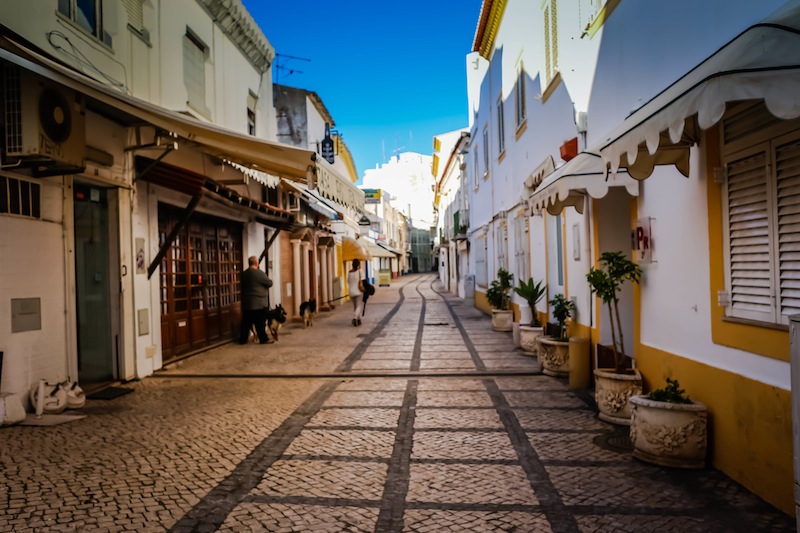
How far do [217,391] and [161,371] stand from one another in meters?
1.93

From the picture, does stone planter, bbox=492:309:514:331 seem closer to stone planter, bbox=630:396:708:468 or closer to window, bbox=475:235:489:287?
window, bbox=475:235:489:287

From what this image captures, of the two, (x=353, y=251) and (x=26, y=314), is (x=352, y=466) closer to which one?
(x=26, y=314)

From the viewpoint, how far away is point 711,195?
14.1ft

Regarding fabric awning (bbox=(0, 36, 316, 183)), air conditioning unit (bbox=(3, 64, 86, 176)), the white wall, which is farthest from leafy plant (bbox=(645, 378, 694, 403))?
the white wall

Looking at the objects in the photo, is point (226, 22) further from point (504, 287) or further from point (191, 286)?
point (504, 287)

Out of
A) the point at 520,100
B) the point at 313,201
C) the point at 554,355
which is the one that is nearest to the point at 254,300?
the point at 554,355

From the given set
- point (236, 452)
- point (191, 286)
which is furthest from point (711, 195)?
point (191, 286)

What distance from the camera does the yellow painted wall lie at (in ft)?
11.4

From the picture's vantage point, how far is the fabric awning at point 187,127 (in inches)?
186

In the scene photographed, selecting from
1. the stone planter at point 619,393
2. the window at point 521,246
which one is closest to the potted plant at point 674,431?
the stone planter at point 619,393

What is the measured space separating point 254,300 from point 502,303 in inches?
258

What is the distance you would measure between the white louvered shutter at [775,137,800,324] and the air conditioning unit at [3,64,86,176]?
6319 mm

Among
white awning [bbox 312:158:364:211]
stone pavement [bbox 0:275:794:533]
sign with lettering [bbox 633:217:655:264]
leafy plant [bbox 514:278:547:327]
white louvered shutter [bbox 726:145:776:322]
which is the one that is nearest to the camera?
stone pavement [bbox 0:275:794:533]

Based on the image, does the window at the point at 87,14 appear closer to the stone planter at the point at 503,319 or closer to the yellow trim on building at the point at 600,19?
the yellow trim on building at the point at 600,19
